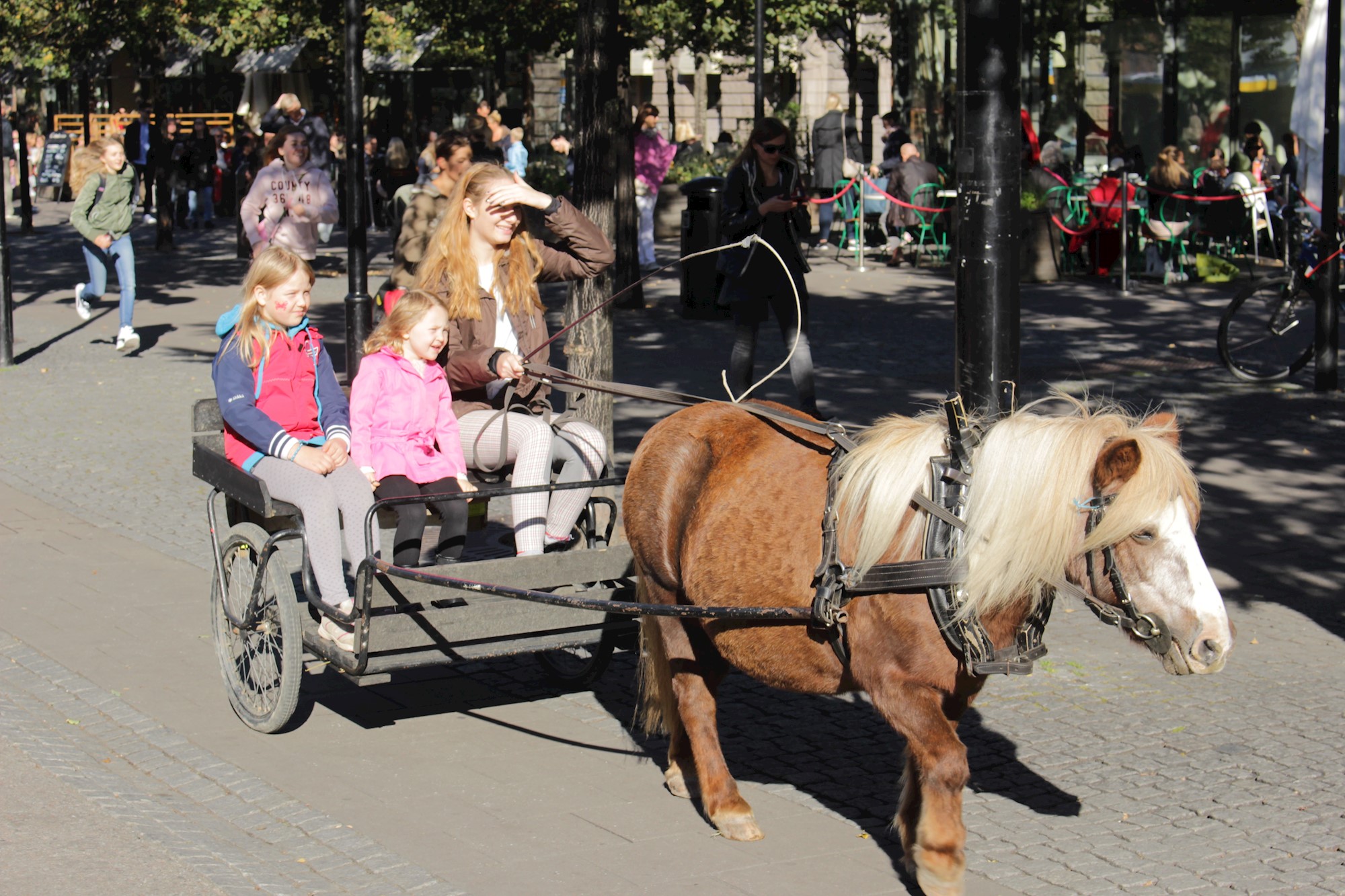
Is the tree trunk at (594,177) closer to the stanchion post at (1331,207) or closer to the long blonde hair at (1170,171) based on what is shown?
the stanchion post at (1331,207)

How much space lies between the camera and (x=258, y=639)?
18.4 feet

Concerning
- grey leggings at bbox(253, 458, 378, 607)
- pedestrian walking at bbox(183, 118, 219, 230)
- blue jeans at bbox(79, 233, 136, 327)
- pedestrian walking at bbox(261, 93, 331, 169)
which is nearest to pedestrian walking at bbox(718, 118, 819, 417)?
grey leggings at bbox(253, 458, 378, 607)

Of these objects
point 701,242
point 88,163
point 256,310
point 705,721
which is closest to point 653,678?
point 705,721

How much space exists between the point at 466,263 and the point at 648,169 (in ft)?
47.0

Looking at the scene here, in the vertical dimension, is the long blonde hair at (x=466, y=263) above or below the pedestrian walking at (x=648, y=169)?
below

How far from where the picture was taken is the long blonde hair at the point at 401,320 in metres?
5.62

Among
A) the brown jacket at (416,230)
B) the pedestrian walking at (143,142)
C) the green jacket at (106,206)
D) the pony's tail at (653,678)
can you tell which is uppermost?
the pedestrian walking at (143,142)

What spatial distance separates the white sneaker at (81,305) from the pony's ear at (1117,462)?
14.1m

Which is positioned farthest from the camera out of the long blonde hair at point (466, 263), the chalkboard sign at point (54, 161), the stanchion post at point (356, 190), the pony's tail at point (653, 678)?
the chalkboard sign at point (54, 161)

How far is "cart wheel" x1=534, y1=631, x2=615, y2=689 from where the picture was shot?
5.98 meters

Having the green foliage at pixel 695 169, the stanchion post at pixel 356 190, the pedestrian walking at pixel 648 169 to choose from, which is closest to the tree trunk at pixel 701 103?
the green foliage at pixel 695 169

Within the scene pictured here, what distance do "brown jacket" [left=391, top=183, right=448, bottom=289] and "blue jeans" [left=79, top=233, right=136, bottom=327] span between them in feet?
23.1

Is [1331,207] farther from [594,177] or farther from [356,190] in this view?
[356,190]

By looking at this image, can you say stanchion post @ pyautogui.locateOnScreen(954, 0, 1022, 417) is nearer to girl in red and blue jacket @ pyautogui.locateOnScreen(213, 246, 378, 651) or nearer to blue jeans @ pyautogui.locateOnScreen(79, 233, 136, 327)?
girl in red and blue jacket @ pyautogui.locateOnScreen(213, 246, 378, 651)
